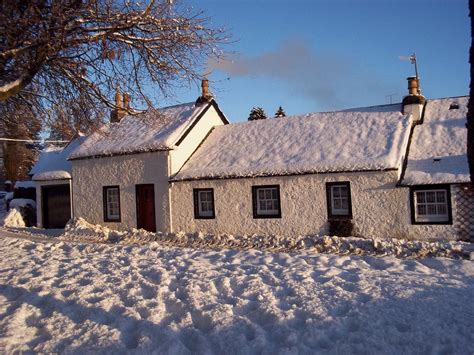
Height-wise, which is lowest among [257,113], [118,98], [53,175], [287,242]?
[287,242]

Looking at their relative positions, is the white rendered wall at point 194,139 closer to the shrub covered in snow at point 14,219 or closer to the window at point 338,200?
the window at point 338,200

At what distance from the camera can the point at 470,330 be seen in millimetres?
4836

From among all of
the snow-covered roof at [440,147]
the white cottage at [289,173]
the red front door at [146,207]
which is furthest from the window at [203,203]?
the snow-covered roof at [440,147]

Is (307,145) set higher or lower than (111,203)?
higher

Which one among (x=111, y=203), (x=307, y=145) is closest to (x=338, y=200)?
(x=307, y=145)

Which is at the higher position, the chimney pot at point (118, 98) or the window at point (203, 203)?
the chimney pot at point (118, 98)

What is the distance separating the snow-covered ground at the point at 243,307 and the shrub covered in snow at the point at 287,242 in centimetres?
240

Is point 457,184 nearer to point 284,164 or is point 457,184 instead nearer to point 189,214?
point 284,164

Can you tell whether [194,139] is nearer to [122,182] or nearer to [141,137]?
[141,137]

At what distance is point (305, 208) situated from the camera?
50.7ft

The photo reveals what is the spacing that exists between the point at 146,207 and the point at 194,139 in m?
3.50

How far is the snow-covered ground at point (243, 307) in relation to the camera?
4.98 meters

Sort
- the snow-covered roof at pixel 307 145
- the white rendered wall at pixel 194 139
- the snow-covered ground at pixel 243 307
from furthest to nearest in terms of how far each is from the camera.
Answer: the white rendered wall at pixel 194 139 → the snow-covered roof at pixel 307 145 → the snow-covered ground at pixel 243 307

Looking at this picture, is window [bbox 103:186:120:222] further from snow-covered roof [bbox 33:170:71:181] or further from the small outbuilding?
snow-covered roof [bbox 33:170:71:181]
